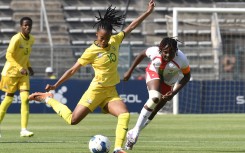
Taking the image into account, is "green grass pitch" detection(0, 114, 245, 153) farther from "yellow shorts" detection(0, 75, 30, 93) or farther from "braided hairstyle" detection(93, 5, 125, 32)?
"braided hairstyle" detection(93, 5, 125, 32)

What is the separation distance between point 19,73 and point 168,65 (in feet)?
13.2

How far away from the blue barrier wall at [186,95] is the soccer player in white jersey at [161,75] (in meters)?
13.3

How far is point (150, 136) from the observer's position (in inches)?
640

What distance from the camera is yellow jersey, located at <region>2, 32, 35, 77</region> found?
15.9 metres

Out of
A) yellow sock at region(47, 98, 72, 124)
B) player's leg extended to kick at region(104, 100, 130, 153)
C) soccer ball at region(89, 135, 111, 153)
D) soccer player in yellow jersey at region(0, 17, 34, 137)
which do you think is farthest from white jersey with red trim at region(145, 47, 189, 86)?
soccer player in yellow jersey at region(0, 17, 34, 137)

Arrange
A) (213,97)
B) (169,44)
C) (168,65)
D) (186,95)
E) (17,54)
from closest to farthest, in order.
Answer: (169,44) < (168,65) < (17,54) < (186,95) < (213,97)

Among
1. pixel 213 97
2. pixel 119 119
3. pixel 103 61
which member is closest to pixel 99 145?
pixel 119 119

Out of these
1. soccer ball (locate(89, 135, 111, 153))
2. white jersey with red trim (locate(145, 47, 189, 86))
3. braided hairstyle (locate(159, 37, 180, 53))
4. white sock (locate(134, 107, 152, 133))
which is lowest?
soccer ball (locate(89, 135, 111, 153))

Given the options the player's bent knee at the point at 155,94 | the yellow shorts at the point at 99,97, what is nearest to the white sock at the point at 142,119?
the player's bent knee at the point at 155,94

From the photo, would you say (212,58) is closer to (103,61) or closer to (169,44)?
(169,44)

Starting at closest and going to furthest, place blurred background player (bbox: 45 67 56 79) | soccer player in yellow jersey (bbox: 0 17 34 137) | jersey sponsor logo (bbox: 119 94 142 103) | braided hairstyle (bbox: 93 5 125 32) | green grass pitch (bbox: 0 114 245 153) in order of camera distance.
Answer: braided hairstyle (bbox: 93 5 125 32) < green grass pitch (bbox: 0 114 245 153) < soccer player in yellow jersey (bbox: 0 17 34 137) < jersey sponsor logo (bbox: 119 94 142 103) < blurred background player (bbox: 45 67 56 79)

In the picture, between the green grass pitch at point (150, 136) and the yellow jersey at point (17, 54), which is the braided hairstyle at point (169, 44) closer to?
the green grass pitch at point (150, 136)

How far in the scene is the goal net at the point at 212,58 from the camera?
27.5 m

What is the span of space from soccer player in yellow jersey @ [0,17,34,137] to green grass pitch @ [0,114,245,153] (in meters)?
0.55
